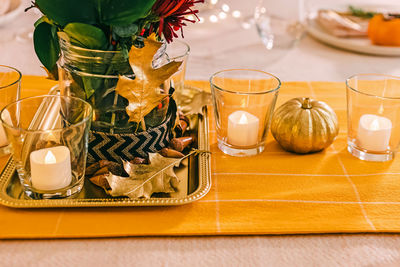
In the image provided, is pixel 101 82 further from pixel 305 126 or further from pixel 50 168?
pixel 305 126

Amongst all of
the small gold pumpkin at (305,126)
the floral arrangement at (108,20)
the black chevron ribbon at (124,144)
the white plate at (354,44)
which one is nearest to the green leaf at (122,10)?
the floral arrangement at (108,20)

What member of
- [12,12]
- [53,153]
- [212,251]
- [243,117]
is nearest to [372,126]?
[243,117]

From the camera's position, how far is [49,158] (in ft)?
1.61

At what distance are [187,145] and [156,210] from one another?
14cm

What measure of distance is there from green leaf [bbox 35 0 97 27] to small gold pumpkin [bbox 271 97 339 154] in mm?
276

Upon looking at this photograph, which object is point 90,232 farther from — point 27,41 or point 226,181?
point 27,41

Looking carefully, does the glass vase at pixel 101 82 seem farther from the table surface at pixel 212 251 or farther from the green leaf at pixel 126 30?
the table surface at pixel 212 251

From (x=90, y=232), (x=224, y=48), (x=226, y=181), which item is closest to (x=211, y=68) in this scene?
(x=224, y=48)

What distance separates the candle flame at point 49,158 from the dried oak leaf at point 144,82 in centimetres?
9

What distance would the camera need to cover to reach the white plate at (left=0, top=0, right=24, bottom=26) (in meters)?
1.10

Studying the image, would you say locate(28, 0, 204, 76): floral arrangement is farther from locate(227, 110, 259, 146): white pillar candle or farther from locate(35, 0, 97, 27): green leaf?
locate(227, 110, 259, 146): white pillar candle

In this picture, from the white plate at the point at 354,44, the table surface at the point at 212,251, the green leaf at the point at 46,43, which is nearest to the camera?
the table surface at the point at 212,251

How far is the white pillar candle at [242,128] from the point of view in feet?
1.99

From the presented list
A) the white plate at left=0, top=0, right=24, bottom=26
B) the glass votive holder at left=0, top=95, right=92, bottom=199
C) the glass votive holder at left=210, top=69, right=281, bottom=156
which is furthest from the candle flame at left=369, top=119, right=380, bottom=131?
the white plate at left=0, top=0, right=24, bottom=26
